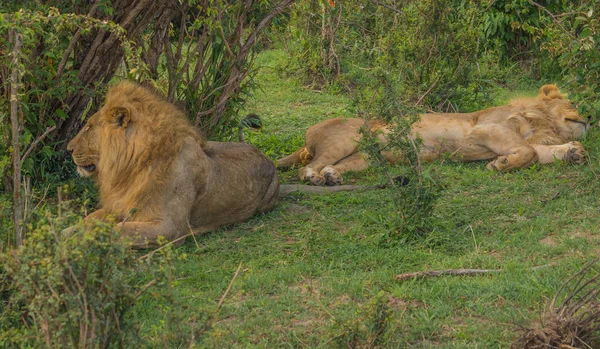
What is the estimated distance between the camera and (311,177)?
274 inches

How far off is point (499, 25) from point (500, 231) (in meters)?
5.81

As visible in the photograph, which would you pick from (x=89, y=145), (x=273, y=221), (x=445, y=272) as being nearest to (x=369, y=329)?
(x=445, y=272)

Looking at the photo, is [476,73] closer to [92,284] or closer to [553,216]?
[553,216]

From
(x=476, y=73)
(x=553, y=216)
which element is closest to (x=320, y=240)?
(x=553, y=216)

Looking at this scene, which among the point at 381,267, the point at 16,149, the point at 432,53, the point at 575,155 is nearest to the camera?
the point at 16,149

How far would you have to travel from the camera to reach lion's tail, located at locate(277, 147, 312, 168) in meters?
7.58

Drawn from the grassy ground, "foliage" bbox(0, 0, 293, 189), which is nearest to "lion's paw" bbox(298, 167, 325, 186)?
the grassy ground

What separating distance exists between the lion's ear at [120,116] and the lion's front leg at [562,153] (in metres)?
3.37

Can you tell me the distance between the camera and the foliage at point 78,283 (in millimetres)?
3006

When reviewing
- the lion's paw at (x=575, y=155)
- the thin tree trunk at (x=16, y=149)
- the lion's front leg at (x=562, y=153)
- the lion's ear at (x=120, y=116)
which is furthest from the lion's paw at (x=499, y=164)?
the thin tree trunk at (x=16, y=149)

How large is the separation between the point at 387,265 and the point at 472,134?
2.90m

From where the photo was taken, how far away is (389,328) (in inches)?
146

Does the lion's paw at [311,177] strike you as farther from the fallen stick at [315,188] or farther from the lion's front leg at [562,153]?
the lion's front leg at [562,153]

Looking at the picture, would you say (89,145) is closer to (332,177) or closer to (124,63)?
(124,63)
